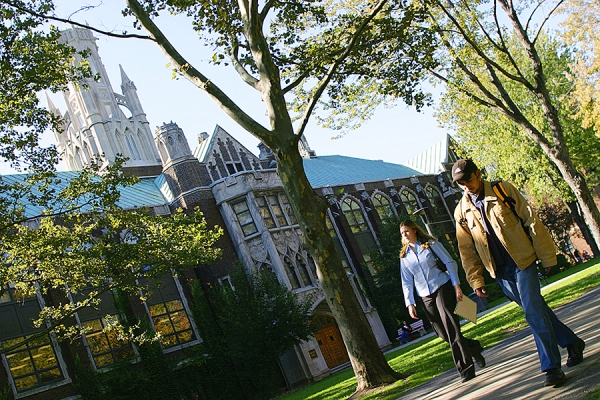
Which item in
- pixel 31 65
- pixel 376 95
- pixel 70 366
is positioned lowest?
pixel 70 366

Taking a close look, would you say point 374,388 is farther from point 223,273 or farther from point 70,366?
point 223,273

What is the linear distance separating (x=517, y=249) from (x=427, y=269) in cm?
187

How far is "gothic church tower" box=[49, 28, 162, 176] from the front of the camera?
5428 cm

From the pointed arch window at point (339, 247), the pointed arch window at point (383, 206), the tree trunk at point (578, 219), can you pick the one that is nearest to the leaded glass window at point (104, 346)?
the pointed arch window at point (339, 247)

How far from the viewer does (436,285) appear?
7508 mm

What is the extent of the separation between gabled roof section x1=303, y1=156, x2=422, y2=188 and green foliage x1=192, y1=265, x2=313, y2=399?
14239 millimetres

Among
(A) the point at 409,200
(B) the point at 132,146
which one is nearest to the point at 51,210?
(A) the point at 409,200

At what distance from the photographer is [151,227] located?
18031 millimetres

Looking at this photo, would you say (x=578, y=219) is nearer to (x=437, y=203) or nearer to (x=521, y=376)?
(x=437, y=203)

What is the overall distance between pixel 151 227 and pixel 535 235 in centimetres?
1370

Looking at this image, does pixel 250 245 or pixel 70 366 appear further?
pixel 250 245

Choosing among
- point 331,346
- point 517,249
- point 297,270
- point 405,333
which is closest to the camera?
point 517,249

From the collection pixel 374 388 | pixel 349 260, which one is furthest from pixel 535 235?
pixel 349 260

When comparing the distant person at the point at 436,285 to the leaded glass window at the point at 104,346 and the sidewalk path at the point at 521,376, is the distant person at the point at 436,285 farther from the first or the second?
the leaded glass window at the point at 104,346
